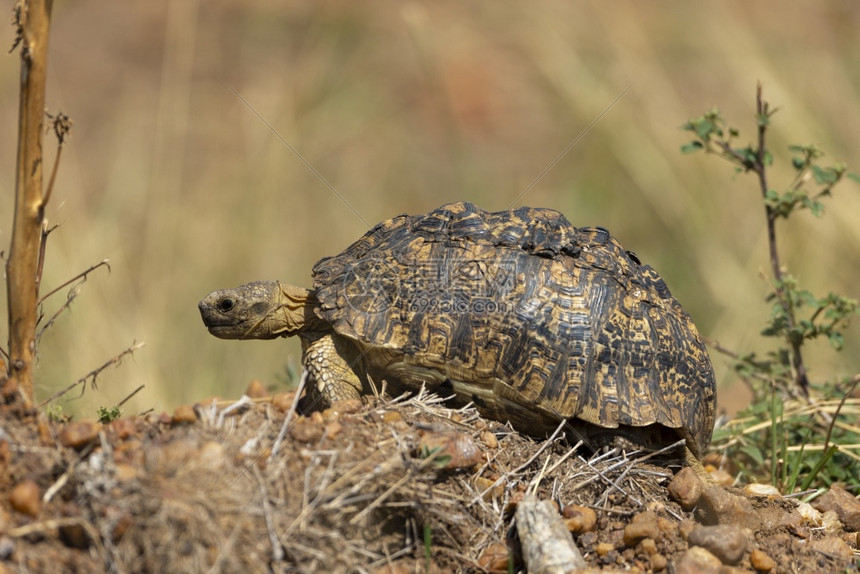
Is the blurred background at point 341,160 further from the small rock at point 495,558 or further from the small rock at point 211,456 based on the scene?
the small rock at point 495,558

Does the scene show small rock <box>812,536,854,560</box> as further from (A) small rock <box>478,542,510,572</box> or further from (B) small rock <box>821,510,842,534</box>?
(A) small rock <box>478,542,510,572</box>

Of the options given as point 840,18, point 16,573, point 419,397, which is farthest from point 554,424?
point 840,18

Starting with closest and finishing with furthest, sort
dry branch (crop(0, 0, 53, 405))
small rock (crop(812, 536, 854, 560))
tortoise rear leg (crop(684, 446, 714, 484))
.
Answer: dry branch (crop(0, 0, 53, 405)) → small rock (crop(812, 536, 854, 560)) → tortoise rear leg (crop(684, 446, 714, 484))

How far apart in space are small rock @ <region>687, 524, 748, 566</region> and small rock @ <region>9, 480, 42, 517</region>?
7.41 ft

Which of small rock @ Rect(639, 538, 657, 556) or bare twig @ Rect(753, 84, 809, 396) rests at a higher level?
bare twig @ Rect(753, 84, 809, 396)

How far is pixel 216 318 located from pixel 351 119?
17.1 feet

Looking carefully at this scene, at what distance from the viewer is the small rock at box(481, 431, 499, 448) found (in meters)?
3.41

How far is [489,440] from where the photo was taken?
3422 millimetres

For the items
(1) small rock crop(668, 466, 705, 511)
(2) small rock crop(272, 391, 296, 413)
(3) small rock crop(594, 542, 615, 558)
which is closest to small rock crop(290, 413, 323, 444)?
(2) small rock crop(272, 391, 296, 413)

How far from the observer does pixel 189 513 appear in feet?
8.12

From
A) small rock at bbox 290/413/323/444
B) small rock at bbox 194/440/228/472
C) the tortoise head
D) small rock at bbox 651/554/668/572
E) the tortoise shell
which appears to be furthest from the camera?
the tortoise head

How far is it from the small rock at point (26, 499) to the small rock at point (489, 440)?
168cm

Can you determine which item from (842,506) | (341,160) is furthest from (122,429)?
(341,160)

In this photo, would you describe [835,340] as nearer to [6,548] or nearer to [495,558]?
[495,558]
